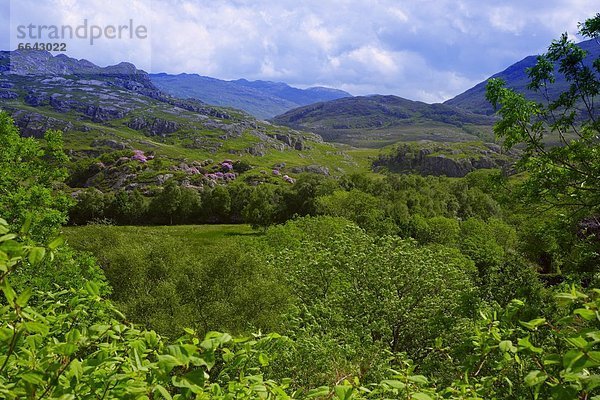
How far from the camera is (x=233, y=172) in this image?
641 ft

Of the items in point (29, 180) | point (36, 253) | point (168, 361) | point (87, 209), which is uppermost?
point (36, 253)

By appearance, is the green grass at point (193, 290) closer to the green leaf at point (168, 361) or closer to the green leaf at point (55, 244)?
the green leaf at point (168, 361)

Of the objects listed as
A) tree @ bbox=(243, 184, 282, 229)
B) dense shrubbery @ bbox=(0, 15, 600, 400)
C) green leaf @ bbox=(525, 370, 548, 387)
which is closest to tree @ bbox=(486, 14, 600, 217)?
dense shrubbery @ bbox=(0, 15, 600, 400)

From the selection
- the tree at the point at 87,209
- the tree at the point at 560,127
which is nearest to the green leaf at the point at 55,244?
the tree at the point at 560,127

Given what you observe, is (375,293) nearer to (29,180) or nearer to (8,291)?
(29,180)

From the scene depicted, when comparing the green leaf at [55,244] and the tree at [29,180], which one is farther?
the tree at [29,180]

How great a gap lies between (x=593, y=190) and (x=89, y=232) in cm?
5434

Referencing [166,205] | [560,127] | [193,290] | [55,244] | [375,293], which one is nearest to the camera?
[55,244]

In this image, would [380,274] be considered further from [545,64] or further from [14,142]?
[14,142]

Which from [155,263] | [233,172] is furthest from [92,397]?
[233,172]

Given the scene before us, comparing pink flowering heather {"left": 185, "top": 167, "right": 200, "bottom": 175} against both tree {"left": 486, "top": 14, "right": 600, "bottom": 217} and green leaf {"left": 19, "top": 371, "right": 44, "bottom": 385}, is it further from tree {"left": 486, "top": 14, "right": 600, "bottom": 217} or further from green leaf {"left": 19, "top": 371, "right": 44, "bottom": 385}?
green leaf {"left": 19, "top": 371, "right": 44, "bottom": 385}

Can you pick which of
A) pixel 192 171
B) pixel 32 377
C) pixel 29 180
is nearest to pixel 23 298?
pixel 32 377

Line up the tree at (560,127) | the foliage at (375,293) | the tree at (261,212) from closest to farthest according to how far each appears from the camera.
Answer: the tree at (560,127), the foliage at (375,293), the tree at (261,212)

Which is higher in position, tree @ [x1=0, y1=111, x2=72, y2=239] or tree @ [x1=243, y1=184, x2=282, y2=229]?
tree @ [x1=0, y1=111, x2=72, y2=239]
